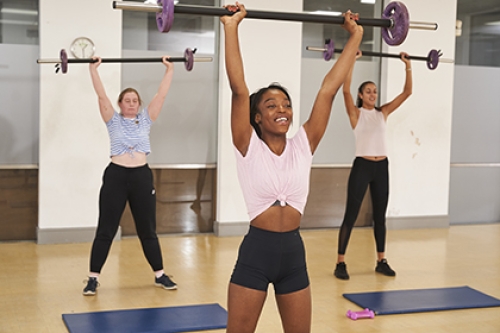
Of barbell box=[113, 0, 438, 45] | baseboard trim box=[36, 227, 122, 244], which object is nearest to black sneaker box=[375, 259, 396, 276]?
barbell box=[113, 0, 438, 45]

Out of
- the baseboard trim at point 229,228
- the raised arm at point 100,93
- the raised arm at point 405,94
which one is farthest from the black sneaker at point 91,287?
the raised arm at point 405,94

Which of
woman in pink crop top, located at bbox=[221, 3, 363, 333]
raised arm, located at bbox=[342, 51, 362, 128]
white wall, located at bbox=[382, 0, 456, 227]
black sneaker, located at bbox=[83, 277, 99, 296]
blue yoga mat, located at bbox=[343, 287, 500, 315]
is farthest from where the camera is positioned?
white wall, located at bbox=[382, 0, 456, 227]

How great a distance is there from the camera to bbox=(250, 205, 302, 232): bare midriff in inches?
93.0

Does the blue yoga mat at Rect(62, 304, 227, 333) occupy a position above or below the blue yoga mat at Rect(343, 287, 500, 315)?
below

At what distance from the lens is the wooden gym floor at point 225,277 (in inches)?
146

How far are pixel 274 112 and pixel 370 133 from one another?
98.7 inches

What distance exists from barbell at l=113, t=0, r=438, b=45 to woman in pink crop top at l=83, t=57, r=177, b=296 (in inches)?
67.9

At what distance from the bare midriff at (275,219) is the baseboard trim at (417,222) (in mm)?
4666

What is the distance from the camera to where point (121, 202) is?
418 cm

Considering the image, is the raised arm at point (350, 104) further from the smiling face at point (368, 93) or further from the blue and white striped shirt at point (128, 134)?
the blue and white striped shirt at point (128, 134)

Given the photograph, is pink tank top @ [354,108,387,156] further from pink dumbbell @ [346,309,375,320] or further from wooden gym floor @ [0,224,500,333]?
pink dumbbell @ [346,309,375,320]

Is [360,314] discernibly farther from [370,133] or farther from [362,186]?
[370,133]

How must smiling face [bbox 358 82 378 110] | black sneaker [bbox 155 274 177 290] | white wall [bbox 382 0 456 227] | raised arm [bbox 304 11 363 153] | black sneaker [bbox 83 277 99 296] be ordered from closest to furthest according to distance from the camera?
1. raised arm [bbox 304 11 363 153]
2. black sneaker [bbox 83 277 99 296]
3. black sneaker [bbox 155 274 177 290]
4. smiling face [bbox 358 82 378 110]
5. white wall [bbox 382 0 456 227]

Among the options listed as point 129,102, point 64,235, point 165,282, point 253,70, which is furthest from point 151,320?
point 253,70
